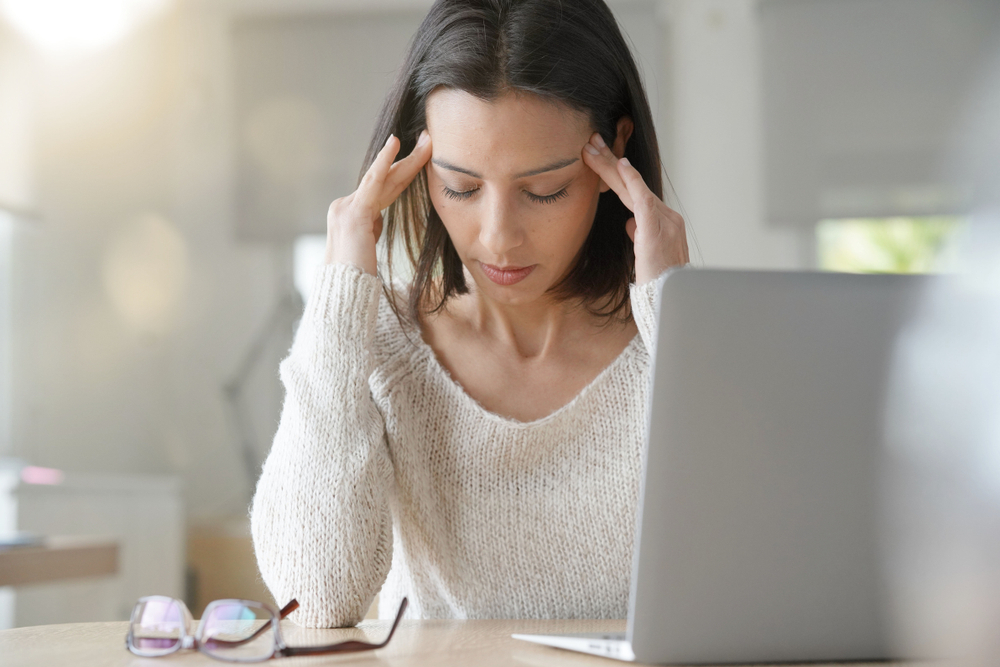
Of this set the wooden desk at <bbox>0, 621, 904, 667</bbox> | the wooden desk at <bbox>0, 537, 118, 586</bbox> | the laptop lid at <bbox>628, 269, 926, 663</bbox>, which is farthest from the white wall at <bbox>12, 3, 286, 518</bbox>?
the laptop lid at <bbox>628, 269, 926, 663</bbox>

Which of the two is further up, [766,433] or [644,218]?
[644,218]

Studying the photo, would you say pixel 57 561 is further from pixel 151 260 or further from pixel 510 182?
pixel 151 260

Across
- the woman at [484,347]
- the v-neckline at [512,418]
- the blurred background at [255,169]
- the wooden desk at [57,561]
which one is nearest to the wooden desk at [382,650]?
the woman at [484,347]

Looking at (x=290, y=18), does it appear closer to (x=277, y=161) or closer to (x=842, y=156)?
(x=277, y=161)

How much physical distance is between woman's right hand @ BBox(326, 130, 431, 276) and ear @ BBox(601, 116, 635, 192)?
9.2 inches

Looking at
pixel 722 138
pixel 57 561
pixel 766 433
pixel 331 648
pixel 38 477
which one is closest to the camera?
pixel 766 433

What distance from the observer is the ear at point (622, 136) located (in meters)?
1.08

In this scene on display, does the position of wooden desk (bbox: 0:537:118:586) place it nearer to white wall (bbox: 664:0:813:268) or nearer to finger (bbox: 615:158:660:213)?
finger (bbox: 615:158:660:213)

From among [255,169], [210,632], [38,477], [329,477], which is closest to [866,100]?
[255,169]

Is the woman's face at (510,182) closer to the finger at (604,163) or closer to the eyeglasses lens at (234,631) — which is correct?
the finger at (604,163)

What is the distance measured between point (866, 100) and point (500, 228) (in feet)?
8.93

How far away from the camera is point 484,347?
46.1 inches

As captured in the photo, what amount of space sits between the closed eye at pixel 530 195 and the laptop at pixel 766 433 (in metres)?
0.48

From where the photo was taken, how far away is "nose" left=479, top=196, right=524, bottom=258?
3.13 ft
